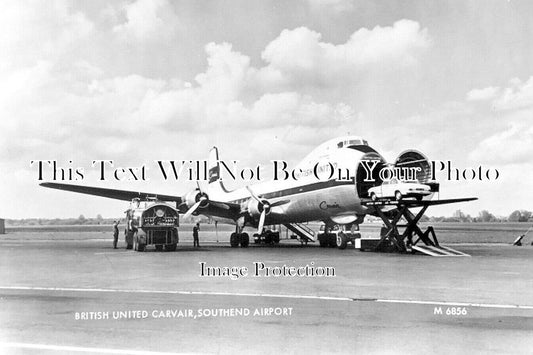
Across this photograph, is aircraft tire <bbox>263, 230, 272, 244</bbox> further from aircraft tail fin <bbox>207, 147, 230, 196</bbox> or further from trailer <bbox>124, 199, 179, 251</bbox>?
trailer <bbox>124, 199, 179, 251</bbox>

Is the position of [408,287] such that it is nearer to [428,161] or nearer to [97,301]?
[97,301]

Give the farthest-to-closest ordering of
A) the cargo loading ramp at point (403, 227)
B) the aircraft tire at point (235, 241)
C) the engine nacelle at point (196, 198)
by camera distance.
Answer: the aircraft tire at point (235, 241) < the engine nacelle at point (196, 198) < the cargo loading ramp at point (403, 227)

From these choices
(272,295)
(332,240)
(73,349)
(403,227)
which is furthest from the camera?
(332,240)

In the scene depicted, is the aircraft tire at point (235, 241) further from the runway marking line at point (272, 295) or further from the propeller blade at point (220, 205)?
the runway marking line at point (272, 295)

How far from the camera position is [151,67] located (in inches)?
566

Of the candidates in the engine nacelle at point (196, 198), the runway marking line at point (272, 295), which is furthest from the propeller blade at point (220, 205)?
the runway marking line at point (272, 295)

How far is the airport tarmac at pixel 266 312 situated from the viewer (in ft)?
25.8

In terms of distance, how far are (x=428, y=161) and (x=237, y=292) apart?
577 inches

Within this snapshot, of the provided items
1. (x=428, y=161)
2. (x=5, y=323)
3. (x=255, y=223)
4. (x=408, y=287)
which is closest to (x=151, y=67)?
(x=5, y=323)

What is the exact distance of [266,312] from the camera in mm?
10000

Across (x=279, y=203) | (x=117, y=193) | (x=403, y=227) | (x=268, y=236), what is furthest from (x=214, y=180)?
(x=403, y=227)

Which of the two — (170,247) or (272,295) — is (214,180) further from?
(272,295)

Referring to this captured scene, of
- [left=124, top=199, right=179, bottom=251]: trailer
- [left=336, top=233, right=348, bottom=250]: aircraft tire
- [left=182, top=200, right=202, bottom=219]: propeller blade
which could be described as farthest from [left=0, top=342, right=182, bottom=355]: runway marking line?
[left=336, top=233, right=348, bottom=250]: aircraft tire

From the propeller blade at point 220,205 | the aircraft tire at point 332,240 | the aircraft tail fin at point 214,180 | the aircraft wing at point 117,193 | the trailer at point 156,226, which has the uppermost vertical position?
the aircraft tail fin at point 214,180
